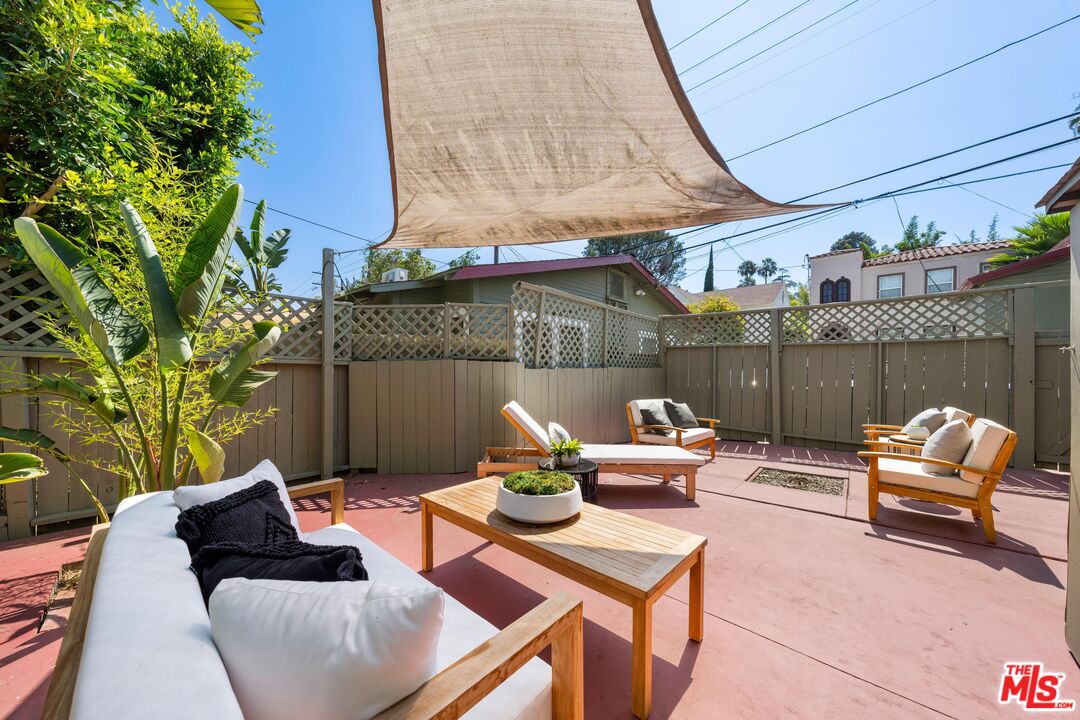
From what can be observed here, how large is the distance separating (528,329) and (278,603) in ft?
16.0

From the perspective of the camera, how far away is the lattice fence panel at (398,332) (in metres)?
5.21

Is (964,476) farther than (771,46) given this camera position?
No

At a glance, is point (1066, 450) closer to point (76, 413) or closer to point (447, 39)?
point (447, 39)

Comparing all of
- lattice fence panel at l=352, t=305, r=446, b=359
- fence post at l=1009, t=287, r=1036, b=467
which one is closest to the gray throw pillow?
fence post at l=1009, t=287, r=1036, b=467

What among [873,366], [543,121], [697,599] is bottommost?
[697,599]

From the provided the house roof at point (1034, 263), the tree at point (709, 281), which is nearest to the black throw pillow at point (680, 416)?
the house roof at point (1034, 263)

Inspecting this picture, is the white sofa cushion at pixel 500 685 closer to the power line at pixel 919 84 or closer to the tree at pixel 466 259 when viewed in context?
the power line at pixel 919 84

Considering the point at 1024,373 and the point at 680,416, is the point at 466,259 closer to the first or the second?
the point at 680,416

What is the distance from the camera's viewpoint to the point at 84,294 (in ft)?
6.80

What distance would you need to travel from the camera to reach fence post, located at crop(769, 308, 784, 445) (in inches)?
275

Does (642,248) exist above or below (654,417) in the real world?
above

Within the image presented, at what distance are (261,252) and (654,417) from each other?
5.54 meters

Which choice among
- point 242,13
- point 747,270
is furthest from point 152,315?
point 747,270

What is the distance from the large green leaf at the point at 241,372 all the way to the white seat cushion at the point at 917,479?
4.92 m
